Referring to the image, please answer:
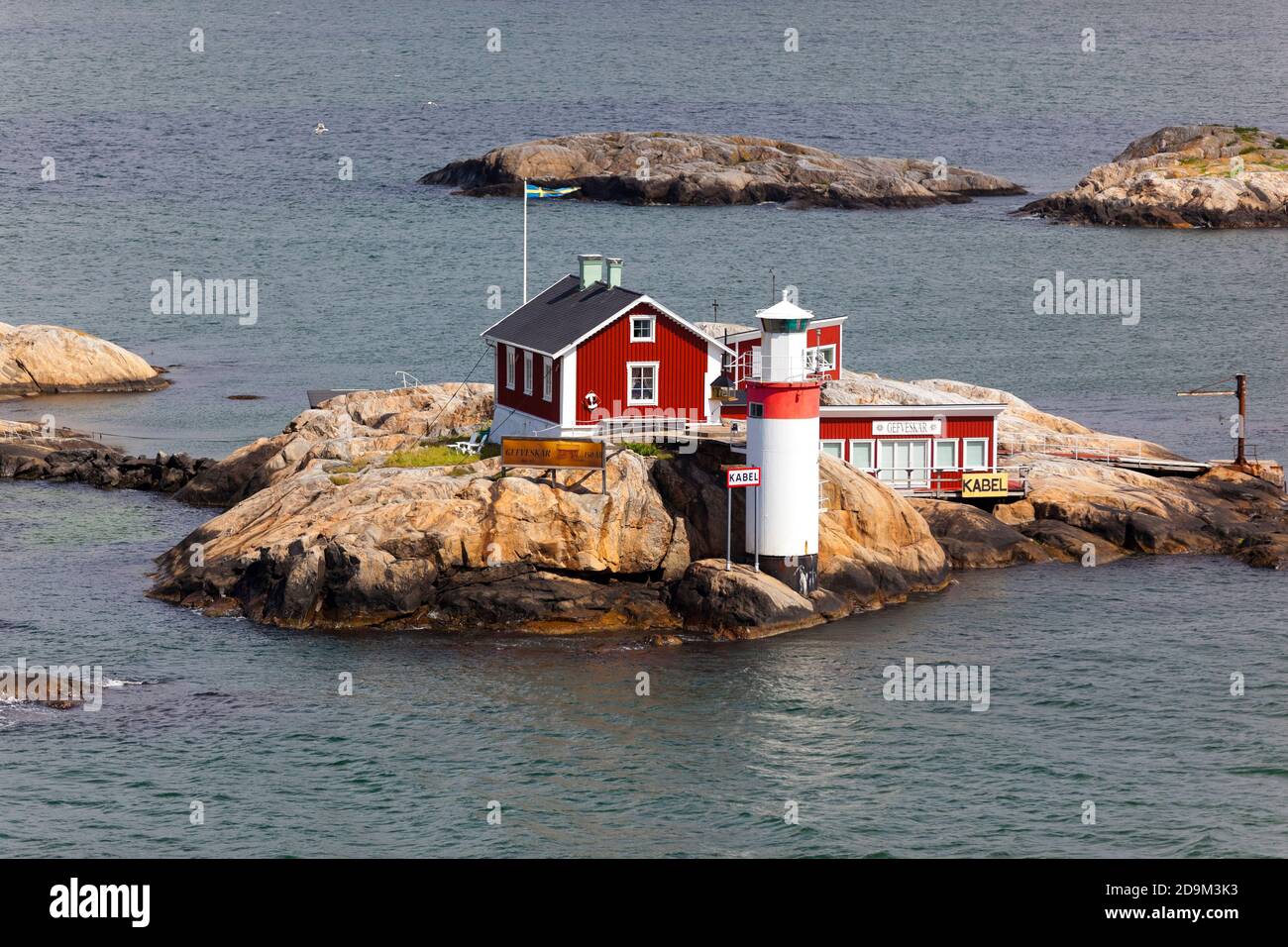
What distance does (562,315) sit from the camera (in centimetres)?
6025

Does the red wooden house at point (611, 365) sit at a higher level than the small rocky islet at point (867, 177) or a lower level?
lower

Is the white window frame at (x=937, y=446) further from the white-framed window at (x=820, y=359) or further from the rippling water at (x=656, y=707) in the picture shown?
the rippling water at (x=656, y=707)

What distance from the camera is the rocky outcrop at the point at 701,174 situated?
141 meters

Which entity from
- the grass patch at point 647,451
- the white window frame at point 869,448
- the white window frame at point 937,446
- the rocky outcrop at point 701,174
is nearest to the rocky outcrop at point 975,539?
the white window frame at point 869,448

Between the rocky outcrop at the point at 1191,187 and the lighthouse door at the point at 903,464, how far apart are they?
3108 inches

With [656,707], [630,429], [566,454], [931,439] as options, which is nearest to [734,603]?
[656,707]

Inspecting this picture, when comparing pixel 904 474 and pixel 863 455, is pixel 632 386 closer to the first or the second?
pixel 863 455

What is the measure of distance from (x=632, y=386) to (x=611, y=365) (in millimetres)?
971

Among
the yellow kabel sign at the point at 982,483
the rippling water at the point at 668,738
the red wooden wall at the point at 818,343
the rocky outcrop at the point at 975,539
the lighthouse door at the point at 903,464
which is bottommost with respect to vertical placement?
the rippling water at the point at 668,738

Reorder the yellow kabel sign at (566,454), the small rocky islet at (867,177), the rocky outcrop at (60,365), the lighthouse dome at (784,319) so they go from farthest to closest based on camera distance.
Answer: the small rocky islet at (867,177)
the rocky outcrop at (60,365)
the yellow kabel sign at (566,454)
the lighthouse dome at (784,319)

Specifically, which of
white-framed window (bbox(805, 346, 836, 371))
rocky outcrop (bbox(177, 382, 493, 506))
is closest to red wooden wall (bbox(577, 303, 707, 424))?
white-framed window (bbox(805, 346, 836, 371))

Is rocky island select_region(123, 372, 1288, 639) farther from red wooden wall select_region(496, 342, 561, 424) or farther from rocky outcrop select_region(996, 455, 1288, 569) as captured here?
red wooden wall select_region(496, 342, 561, 424)

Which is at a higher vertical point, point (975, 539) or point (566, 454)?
point (566, 454)
